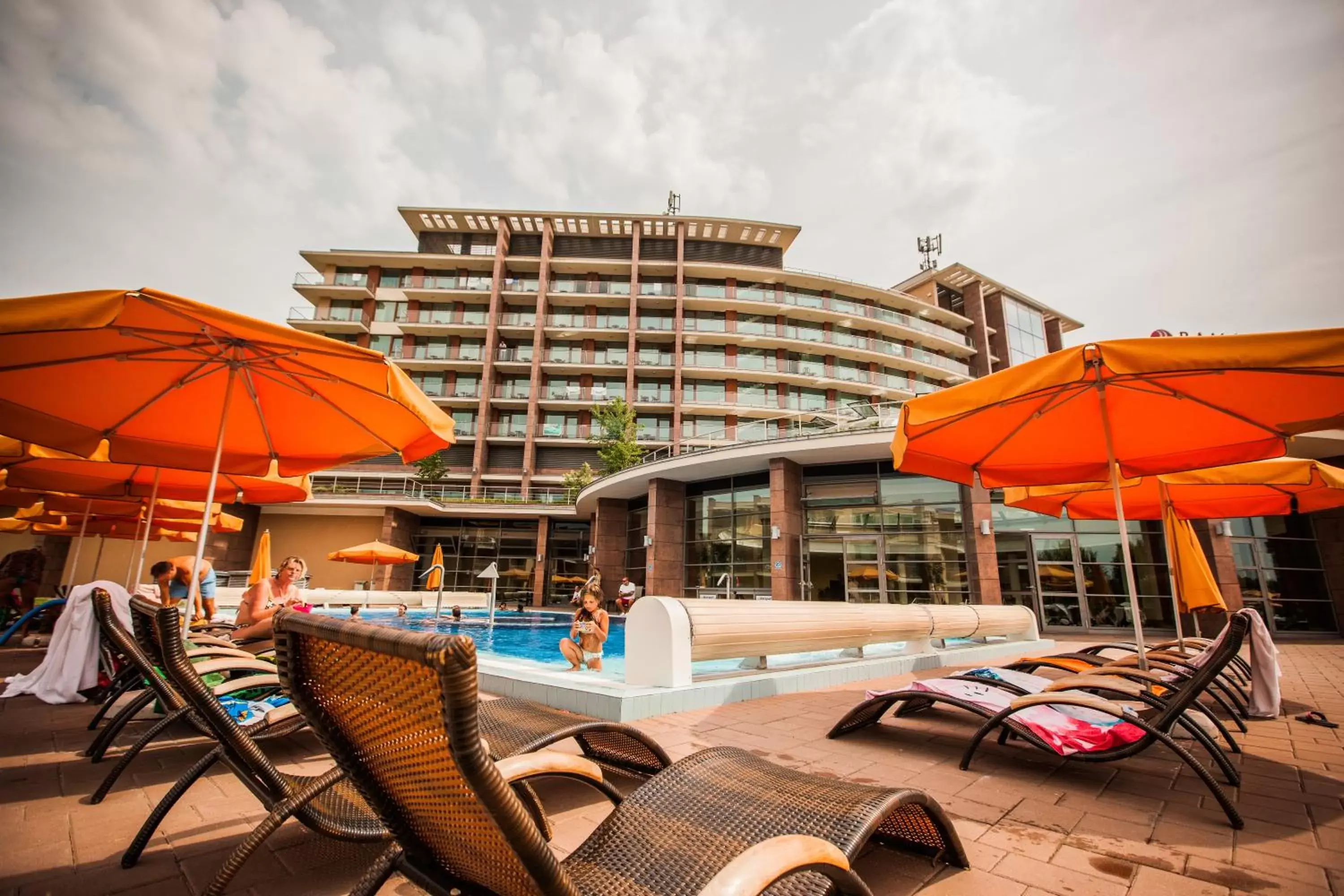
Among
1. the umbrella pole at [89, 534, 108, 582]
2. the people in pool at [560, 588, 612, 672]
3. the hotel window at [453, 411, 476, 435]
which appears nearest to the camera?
the people in pool at [560, 588, 612, 672]

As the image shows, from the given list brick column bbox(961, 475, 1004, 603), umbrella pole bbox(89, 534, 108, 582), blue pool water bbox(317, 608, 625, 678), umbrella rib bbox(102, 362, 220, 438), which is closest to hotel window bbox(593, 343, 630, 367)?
blue pool water bbox(317, 608, 625, 678)

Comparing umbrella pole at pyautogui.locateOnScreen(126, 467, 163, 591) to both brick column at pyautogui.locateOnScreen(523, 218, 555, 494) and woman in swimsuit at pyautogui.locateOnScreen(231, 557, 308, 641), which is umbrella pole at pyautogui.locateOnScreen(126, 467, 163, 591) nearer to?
woman in swimsuit at pyautogui.locateOnScreen(231, 557, 308, 641)

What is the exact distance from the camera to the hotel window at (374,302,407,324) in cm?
3612

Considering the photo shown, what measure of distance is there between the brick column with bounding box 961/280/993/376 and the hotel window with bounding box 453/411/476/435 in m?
34.6

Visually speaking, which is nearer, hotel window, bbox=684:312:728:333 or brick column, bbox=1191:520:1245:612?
brick column, bbox=1191:520:1245:612

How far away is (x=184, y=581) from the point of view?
273 inches

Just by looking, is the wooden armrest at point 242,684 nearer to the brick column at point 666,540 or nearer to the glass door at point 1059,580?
the brick column at point 666,540

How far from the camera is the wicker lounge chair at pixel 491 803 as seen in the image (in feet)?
2.99

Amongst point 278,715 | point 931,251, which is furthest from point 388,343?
point 931,251

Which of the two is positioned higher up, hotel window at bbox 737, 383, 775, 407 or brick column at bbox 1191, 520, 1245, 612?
hotel window at bbox 737, 383, 775, 407

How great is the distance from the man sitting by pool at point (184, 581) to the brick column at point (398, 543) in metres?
17.8

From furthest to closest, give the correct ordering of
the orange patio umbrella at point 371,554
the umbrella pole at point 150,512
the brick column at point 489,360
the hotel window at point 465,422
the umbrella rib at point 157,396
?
the hotel window at point 465,422 < the brick column at point 489,360 < the orange patio umbrella at point 371,554 < the umbrella pole at point 150,512 < the umbrella rib at point 157,396

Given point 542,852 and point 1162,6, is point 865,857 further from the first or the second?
point 1162,6

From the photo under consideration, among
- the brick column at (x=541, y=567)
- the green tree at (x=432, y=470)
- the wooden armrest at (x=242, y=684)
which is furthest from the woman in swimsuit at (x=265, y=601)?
the green tree at (x=432, y=470)
